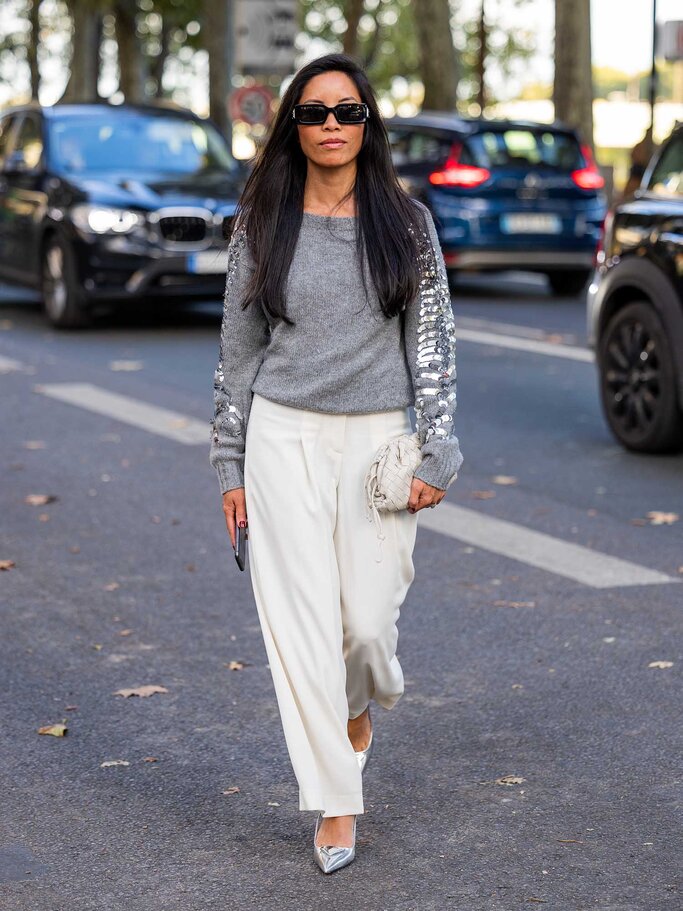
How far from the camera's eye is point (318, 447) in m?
4.00

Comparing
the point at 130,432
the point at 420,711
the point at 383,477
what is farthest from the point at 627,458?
the point at 383,477

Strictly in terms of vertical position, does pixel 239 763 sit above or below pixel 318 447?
below

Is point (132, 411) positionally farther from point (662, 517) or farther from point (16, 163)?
point (16, 163)

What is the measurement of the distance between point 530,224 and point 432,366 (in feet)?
46.1

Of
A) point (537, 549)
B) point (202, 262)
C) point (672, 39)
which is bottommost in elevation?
point (537, 549)

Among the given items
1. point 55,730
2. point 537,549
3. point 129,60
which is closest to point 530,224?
point 537,549

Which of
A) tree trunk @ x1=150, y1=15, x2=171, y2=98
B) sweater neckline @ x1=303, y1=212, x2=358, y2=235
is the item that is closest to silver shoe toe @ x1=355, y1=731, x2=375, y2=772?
sweater neckline @ x1=303, y1=212, x2=358, y2=235

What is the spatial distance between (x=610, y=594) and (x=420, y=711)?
1.50m

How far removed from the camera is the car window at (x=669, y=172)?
9109 millimetres

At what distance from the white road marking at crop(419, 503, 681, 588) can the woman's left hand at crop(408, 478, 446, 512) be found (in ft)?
8.72

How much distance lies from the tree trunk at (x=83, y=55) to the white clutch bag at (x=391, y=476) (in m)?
37.7

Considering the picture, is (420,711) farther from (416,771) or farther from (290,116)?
(290,116)

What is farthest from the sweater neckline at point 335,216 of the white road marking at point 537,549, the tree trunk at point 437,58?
the tree trunk at point 437,58

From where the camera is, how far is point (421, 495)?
3.99 meters
